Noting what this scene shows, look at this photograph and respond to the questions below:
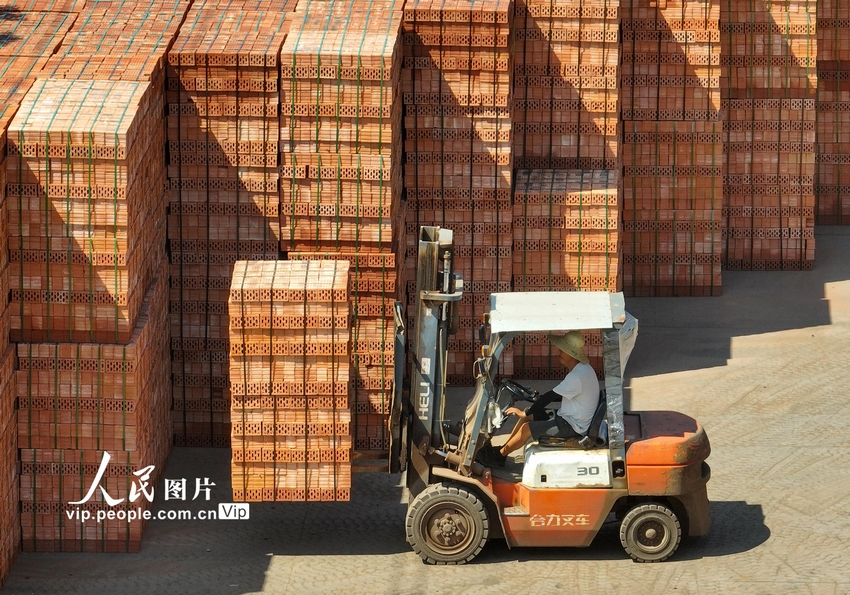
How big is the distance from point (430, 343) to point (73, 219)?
11.6 feet

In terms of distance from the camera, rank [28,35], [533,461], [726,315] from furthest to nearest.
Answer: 1. [726,315]
2. [28,35]
3. [533,461]

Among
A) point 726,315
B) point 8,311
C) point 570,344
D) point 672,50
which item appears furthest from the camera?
point 726,315

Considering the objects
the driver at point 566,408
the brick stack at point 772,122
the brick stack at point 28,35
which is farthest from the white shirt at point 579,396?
the brick stack at point 772,122

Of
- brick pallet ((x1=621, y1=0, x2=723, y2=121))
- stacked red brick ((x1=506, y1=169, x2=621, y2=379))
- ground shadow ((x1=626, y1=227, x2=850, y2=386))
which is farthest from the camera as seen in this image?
brick pallet ((x1=621, y1=0, x2=723, y2=121))

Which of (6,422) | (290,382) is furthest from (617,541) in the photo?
(6,422)

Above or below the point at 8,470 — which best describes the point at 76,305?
above

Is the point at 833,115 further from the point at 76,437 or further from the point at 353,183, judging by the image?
the point at 76,437

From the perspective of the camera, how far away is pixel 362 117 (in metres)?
16.4

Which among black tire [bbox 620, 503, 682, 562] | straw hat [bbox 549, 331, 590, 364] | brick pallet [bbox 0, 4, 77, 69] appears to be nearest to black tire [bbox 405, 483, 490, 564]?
black tire [bbox 620, 503, 682, 562]

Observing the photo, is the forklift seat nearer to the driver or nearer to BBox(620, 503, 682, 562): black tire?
the driver

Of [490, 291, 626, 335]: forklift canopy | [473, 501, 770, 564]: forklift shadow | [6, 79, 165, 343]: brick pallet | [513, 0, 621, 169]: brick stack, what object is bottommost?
[473, 501, 770, 564]: forklift shadow

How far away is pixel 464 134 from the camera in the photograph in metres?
18.3

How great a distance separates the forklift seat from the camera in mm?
14008

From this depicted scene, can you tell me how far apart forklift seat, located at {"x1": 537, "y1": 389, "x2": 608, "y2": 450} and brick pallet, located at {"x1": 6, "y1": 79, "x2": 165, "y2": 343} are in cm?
416
